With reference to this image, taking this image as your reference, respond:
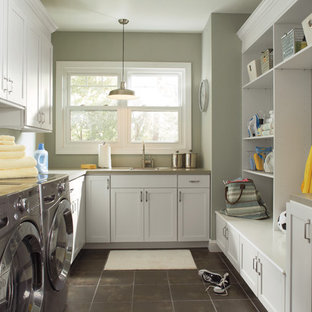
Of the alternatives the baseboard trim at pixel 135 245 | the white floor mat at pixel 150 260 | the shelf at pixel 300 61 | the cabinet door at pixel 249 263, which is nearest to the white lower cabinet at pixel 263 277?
the cabinet door at pixel 249 263

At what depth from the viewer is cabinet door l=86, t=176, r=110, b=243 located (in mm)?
3525

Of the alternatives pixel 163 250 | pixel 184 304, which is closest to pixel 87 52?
pixel 163 250

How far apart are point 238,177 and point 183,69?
1587 millimetres

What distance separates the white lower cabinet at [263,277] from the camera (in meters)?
1.87

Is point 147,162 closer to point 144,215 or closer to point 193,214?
point 144,215

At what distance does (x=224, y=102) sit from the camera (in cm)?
352

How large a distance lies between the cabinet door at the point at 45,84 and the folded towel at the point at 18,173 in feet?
3.01

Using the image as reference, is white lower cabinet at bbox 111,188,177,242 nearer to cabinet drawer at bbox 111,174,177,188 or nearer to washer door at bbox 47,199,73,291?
cabinet drawer at bbox 111,174,177,188

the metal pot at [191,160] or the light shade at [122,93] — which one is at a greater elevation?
the light shade at [122,93]

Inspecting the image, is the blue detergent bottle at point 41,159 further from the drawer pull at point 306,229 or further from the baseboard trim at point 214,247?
the drawer pull at point 306,229

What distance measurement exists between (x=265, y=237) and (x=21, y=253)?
1.81m

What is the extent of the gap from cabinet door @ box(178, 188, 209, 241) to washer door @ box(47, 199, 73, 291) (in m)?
1.50

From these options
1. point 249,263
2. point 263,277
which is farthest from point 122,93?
point 263,277

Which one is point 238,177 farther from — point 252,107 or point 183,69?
point 183,69
